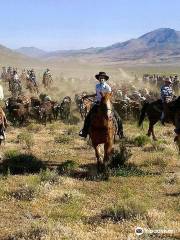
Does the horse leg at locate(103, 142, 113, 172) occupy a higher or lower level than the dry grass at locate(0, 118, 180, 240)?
higher

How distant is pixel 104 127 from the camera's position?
42.9 feet

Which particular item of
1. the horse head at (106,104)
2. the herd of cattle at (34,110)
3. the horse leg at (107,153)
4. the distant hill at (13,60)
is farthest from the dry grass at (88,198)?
the distant hill at (13,60)

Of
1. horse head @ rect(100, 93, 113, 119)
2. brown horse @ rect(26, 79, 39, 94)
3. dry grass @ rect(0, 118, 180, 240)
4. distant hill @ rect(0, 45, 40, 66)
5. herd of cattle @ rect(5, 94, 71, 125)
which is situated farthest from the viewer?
distant hill @ rect(0, 45, 40, 66)

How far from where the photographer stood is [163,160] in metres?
14.2

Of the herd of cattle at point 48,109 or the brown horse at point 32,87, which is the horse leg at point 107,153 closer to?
the herd of cattle at point 48,109

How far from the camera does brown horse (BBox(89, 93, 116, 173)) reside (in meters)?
12.7

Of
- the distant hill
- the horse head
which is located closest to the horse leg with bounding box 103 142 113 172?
the horse head

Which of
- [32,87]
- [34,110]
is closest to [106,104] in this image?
[34,110]

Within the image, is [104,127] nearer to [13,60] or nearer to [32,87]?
[32,87]

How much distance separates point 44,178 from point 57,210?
7.38ft

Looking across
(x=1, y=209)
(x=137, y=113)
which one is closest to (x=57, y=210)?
(x=1, y=209)

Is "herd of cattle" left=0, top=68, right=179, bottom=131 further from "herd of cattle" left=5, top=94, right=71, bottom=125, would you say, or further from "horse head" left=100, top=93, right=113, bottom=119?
Result: "horse head" left=100, top=93, right=113, bottom=119

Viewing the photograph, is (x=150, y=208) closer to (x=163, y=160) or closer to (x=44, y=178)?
(x=44, y=178)

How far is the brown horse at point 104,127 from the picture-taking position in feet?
41.8
